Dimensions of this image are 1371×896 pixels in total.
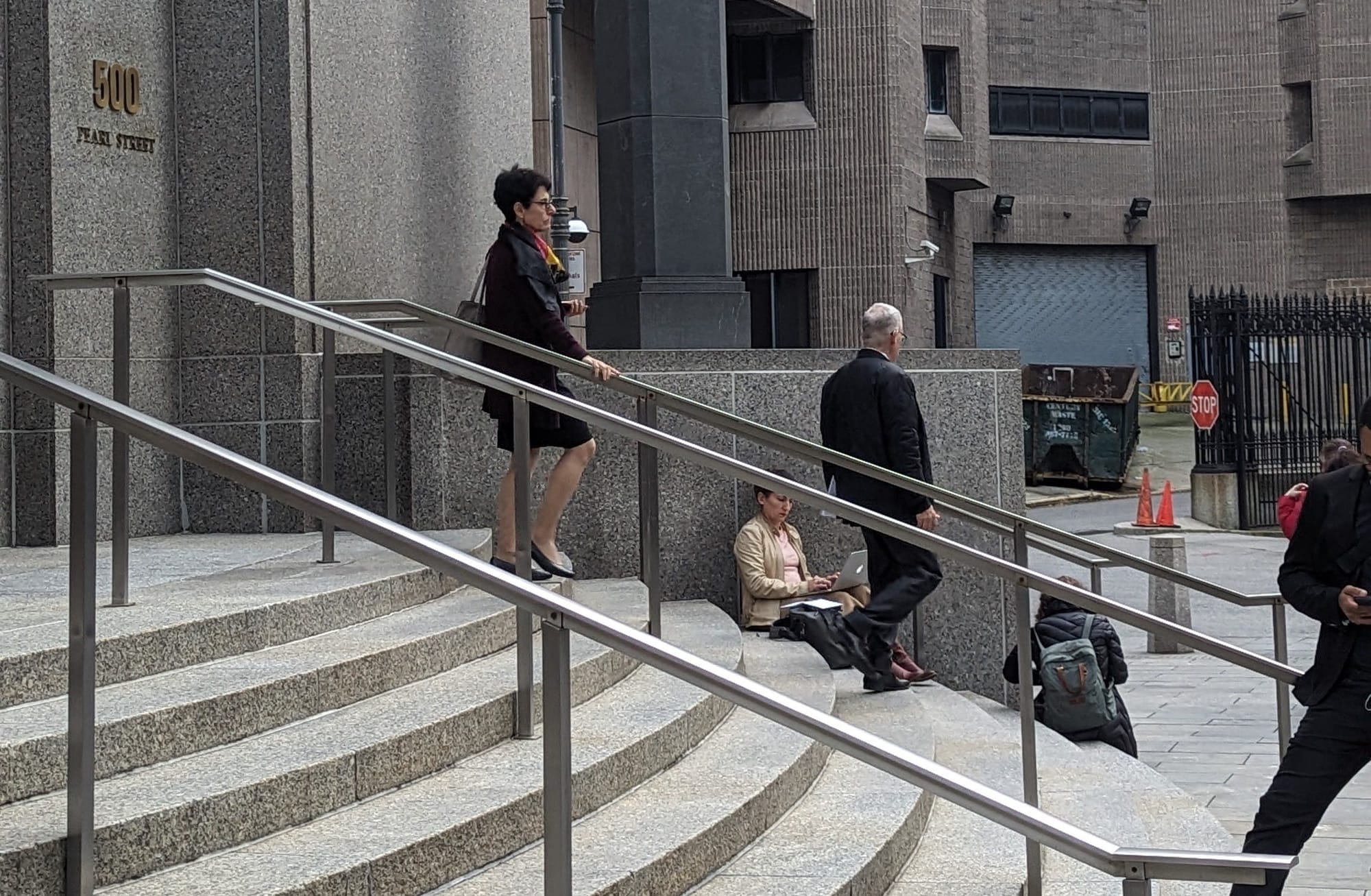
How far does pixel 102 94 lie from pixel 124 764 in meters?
4.66

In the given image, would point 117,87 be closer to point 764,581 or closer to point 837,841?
point 764,581

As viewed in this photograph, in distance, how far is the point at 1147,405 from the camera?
39312 millimetres

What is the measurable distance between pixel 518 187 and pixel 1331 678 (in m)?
3.80

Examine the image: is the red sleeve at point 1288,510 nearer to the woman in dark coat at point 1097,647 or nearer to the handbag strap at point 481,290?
the woman in dark coat at point 1097,647

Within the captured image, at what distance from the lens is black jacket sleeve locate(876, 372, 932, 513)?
7.81 metres

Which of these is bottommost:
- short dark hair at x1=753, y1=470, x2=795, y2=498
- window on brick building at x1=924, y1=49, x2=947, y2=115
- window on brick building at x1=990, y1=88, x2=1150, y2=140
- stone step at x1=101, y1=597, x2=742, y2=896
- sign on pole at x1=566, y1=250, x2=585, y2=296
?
stone step at x1=101, y1=597, x2=742, y2=896

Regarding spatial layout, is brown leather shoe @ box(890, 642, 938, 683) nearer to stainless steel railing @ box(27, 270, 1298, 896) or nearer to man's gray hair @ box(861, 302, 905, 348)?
man's gray hair @ box(861, 302, 905, 348)

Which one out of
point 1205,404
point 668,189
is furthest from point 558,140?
point 1205,404

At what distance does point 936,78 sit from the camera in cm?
3206

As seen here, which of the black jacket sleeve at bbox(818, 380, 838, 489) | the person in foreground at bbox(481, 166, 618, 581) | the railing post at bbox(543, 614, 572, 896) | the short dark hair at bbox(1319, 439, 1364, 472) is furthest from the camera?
the short dark hair at bbox(1319, 439, 1364, 472)

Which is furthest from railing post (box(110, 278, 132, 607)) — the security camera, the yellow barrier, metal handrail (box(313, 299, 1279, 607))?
the yellow barrier

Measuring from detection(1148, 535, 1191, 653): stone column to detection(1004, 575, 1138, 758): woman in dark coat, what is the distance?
5.08 m

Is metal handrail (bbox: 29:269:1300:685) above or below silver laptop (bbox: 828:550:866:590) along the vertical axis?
above

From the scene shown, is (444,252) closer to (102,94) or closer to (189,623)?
(102,94)
